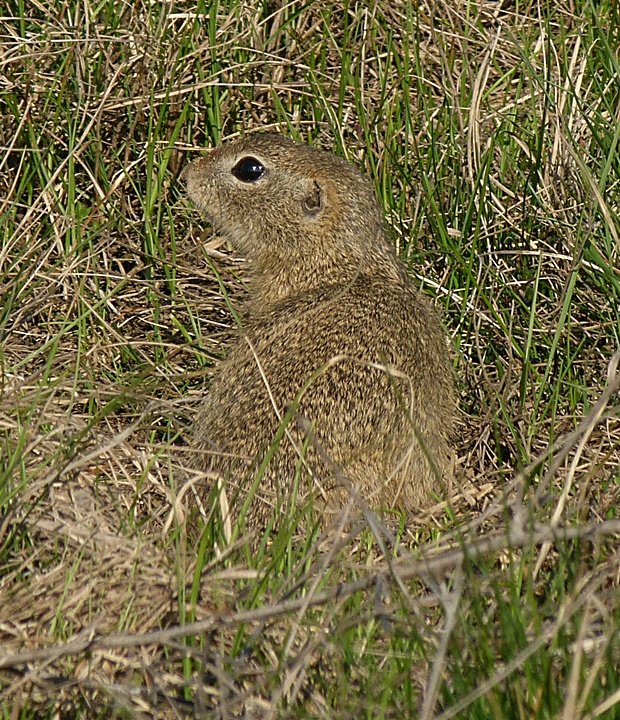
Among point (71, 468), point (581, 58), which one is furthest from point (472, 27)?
point (71, 468)

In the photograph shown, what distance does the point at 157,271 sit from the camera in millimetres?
5250

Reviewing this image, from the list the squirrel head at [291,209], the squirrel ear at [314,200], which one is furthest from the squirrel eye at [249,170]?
the squirrel ear at [314,200]

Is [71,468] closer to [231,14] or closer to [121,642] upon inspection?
[121,642]

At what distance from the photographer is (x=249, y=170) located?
4672mm

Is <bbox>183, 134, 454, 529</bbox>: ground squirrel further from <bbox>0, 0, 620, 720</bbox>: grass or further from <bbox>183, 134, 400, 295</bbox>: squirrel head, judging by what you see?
<bbox>0, 0, 620, 720</bbox>: grass

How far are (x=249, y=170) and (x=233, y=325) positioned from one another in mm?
706

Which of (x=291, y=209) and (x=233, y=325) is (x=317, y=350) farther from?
(x=233, y=325)

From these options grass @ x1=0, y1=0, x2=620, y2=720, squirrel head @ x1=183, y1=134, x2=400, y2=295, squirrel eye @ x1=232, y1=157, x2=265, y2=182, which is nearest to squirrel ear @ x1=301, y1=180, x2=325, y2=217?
squirrel head @ x1=183, y1=134, x2=400, y2=295

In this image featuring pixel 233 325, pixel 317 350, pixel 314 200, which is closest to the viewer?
pixel 317 350

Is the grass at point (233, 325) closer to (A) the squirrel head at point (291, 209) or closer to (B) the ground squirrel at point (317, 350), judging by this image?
(B) the ground squirrel at point (317, 350)

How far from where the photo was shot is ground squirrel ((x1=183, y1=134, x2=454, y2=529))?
12.1 ft

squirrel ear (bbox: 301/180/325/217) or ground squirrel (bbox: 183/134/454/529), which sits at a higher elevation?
squirrel ear (bbox: 301/180/325/217)

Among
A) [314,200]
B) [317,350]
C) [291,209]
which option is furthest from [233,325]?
[317,350]

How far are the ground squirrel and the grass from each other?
0.19 meters
